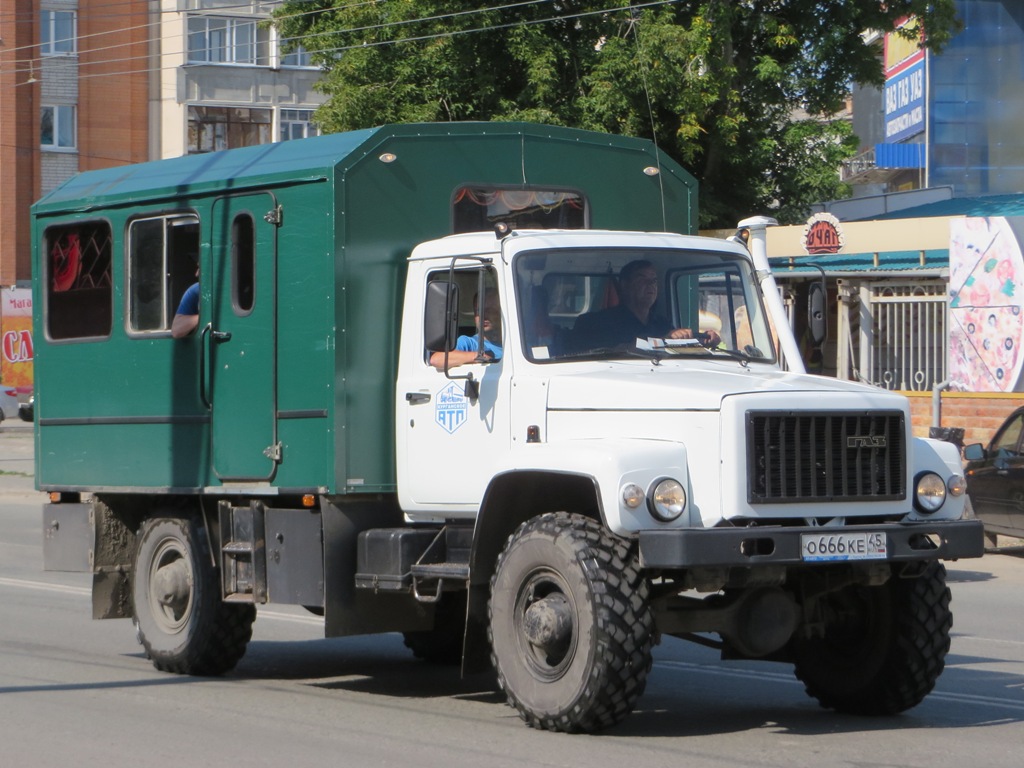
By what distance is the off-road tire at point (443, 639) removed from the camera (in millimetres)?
9805

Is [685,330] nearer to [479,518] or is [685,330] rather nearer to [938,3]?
[479,518]

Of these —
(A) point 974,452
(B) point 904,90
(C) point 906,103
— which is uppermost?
(B) point 904,90

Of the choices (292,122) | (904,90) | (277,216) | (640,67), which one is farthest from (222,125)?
(277,216)

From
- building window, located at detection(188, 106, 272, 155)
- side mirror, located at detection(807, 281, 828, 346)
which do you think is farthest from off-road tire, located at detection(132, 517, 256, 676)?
building window, located at detection(188, 106, 272, 155)

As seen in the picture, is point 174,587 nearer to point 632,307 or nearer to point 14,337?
point 632,307

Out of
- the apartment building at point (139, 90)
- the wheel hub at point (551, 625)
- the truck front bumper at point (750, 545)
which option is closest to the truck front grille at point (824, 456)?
the truck front bumper at point (750, 545)

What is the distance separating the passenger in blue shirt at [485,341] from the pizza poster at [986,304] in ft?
48.6

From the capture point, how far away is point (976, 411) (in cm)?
2109

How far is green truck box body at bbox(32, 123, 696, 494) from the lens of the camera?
855 cm

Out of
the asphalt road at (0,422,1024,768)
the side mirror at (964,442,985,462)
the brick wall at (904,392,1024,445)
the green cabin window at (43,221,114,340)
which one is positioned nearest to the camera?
the asphalt road at (0,422,1024,768)

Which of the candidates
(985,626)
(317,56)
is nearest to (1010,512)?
(985,626)

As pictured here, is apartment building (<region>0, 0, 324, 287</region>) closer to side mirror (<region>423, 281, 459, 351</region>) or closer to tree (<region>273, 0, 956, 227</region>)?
tree (<region>273, 0, 956, 227</region>)

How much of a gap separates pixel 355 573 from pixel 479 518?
1.07 m

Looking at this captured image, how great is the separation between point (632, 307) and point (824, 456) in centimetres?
135
